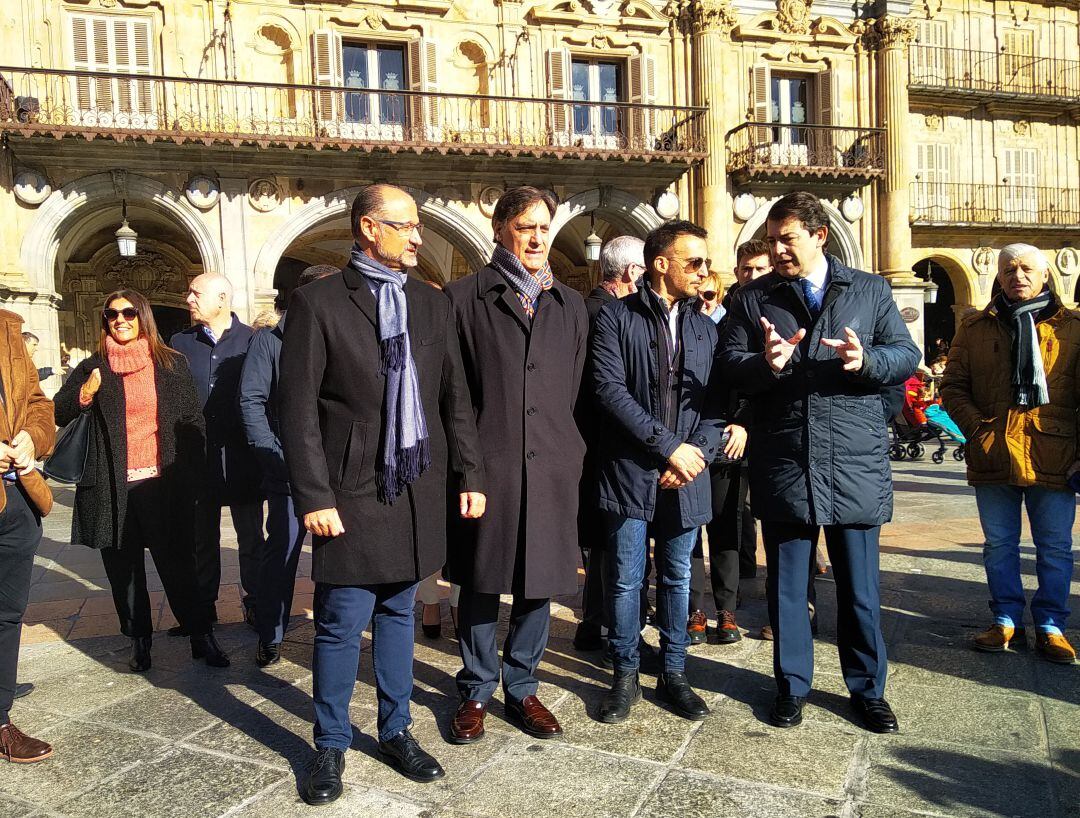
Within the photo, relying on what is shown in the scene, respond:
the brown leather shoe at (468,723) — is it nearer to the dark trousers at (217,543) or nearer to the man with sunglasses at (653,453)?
the man with sunglasses at (653,453)

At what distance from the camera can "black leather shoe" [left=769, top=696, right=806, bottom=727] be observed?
10.8ft

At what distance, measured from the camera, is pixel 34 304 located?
14781mm

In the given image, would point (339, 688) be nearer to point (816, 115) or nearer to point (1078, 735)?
point (1078, 735)

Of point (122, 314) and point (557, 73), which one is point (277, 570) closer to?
point (122, 314)

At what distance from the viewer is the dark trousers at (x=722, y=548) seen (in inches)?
177

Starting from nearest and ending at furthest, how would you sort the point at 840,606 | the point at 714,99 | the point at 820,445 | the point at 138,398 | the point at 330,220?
the point at 820,445 < the point at 840,606 < the point at 138,398 < the point at 330,220 < the point at 714,99

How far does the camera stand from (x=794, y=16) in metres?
18.5

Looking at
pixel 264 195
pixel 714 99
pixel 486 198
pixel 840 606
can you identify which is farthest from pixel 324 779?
pixel 714 99

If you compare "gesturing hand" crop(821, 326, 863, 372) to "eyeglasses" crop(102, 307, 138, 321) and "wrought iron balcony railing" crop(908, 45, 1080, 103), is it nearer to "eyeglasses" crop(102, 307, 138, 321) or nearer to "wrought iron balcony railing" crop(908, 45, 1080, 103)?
"eyeglasses" crop(102, 307, 138, 321)

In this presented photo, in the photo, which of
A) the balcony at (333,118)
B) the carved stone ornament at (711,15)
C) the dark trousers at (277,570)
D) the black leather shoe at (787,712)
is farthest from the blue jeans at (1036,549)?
the carved stone ornament at (711,15)

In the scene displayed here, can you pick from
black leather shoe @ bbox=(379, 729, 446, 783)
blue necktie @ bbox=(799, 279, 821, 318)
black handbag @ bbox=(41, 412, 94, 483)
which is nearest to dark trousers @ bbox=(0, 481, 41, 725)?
black handbag @ bbox=(41, 412, 94, 483)

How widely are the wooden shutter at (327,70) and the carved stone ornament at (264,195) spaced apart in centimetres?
149

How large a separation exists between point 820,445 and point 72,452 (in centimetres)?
332

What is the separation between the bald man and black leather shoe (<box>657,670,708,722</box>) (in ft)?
7.27
